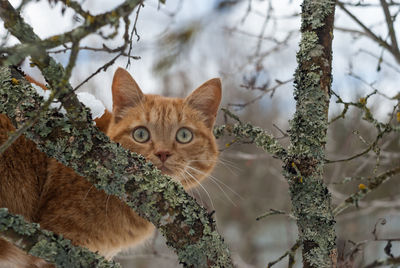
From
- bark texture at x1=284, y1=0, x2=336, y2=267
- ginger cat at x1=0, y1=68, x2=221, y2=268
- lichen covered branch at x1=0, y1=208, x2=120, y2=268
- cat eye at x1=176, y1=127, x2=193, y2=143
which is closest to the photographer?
lichen covered branch at x1=0, y1=208, x2=120, y2=268

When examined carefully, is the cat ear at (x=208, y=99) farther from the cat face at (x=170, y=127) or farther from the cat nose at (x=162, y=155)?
the cat nose at (x=162, y=155)

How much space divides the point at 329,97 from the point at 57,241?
3.63 feet

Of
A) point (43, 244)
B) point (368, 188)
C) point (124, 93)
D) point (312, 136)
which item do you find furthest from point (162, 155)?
point (368, 188)

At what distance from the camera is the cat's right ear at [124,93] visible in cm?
258

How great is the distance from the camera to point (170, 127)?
8.52 feet

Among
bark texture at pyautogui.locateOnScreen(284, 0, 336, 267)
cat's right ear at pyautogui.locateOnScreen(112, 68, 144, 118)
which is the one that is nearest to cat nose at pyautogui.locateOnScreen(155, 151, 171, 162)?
cat's right ear at pyautogui.locateOnScreen(112, 68, 144, 118)

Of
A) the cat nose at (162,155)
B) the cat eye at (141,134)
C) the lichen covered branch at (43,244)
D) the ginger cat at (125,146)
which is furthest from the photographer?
the cat eye at (141,134)

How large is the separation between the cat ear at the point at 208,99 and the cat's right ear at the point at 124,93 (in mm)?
362

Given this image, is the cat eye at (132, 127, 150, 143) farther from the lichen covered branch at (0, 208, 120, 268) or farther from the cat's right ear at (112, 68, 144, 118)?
the lichen covered branch at (0, 208, 120, 268)

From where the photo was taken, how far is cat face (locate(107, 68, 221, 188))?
2.46 metres

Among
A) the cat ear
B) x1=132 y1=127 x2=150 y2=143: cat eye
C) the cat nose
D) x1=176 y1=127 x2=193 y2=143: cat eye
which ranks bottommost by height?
the cat nose

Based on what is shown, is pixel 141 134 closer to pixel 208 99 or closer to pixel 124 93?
pixel 124 93

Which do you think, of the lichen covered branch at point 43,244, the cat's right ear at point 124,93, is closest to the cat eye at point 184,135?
the cat's right ear at point 124,93

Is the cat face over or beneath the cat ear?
beneath
